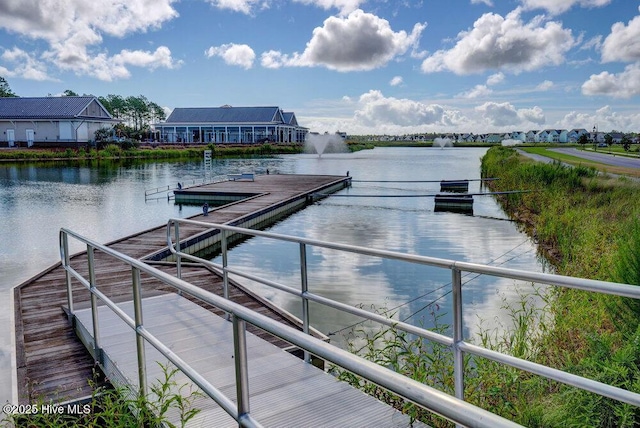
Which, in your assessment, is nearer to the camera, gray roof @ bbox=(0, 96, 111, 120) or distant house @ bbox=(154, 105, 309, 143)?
gray roof @ bbox=(0, 96, 111, 120)

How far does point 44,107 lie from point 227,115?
30.3 metres

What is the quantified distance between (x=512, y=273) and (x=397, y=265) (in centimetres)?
1022

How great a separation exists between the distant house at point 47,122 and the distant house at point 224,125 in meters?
25.0

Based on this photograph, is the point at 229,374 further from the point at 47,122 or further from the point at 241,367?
the point at 47,122

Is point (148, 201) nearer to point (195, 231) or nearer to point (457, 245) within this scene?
point (195, 231)

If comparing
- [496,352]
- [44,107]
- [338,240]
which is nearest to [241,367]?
[496,352]

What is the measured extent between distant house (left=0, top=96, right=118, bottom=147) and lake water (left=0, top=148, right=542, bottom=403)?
111ft

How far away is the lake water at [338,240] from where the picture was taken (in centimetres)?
964

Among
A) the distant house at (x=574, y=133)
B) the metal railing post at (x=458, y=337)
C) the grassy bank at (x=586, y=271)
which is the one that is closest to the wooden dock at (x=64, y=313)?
the metal railing post at (x=458, y=337)

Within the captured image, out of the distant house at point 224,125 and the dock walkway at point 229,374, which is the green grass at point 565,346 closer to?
the dock walkway at point 229,374

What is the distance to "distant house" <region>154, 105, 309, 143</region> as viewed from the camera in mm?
86312

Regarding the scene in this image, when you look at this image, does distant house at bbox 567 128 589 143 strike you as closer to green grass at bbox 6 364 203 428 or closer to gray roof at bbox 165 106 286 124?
gray roof at bbox 165 106 286 124

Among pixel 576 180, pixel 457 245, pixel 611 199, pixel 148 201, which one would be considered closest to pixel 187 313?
pixel 457 245

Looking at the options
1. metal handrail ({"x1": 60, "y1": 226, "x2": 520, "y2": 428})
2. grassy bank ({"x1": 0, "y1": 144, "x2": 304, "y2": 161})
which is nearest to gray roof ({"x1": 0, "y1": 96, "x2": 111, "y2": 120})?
grassy bank ({"x1": 0, "y1": 144, "x2": 304, "y2": 161})
